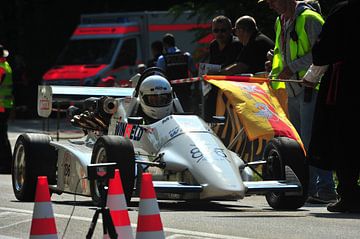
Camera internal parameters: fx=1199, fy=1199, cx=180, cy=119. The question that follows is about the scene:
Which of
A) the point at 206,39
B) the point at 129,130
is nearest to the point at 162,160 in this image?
the point at 129,130

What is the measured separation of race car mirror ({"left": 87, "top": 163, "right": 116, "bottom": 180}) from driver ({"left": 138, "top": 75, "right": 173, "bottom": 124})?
16.6 ft

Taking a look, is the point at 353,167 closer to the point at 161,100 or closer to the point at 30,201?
the point at 161,100

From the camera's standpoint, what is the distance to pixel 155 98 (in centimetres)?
1273

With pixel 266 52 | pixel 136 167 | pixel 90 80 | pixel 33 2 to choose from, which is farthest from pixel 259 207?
pixel 33 2

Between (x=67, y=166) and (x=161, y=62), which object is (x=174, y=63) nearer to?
(x=161, y=62)

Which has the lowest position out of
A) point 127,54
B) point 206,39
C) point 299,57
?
point 127,54

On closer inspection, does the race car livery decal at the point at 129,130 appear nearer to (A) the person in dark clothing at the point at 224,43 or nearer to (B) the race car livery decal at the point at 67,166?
(B) the race car livery decal at the point at 67,166

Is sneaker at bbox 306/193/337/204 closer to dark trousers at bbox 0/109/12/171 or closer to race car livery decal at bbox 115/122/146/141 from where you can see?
race car livery decal at bbox 115/122/146/141

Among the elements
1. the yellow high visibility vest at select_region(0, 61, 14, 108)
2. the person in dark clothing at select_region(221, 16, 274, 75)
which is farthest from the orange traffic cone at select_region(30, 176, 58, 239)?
the yellow high visibility vest at select_region(0, 61, 14, 108)

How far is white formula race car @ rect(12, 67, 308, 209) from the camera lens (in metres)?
11.2

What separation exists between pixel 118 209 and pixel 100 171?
1.23ft

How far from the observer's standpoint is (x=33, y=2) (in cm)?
3669

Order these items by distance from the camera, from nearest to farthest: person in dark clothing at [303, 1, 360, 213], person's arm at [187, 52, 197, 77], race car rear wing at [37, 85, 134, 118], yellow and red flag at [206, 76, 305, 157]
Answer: person in dark clothing at [303, 1, 360, 213]
yellow and red flag at [206, 76, 305, 157]
race car rear wing at [37, 85, 134, 118]
person's arm at [187, 52, 197, 77]

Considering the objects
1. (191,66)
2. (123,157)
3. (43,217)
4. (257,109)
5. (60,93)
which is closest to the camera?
(43,217)
